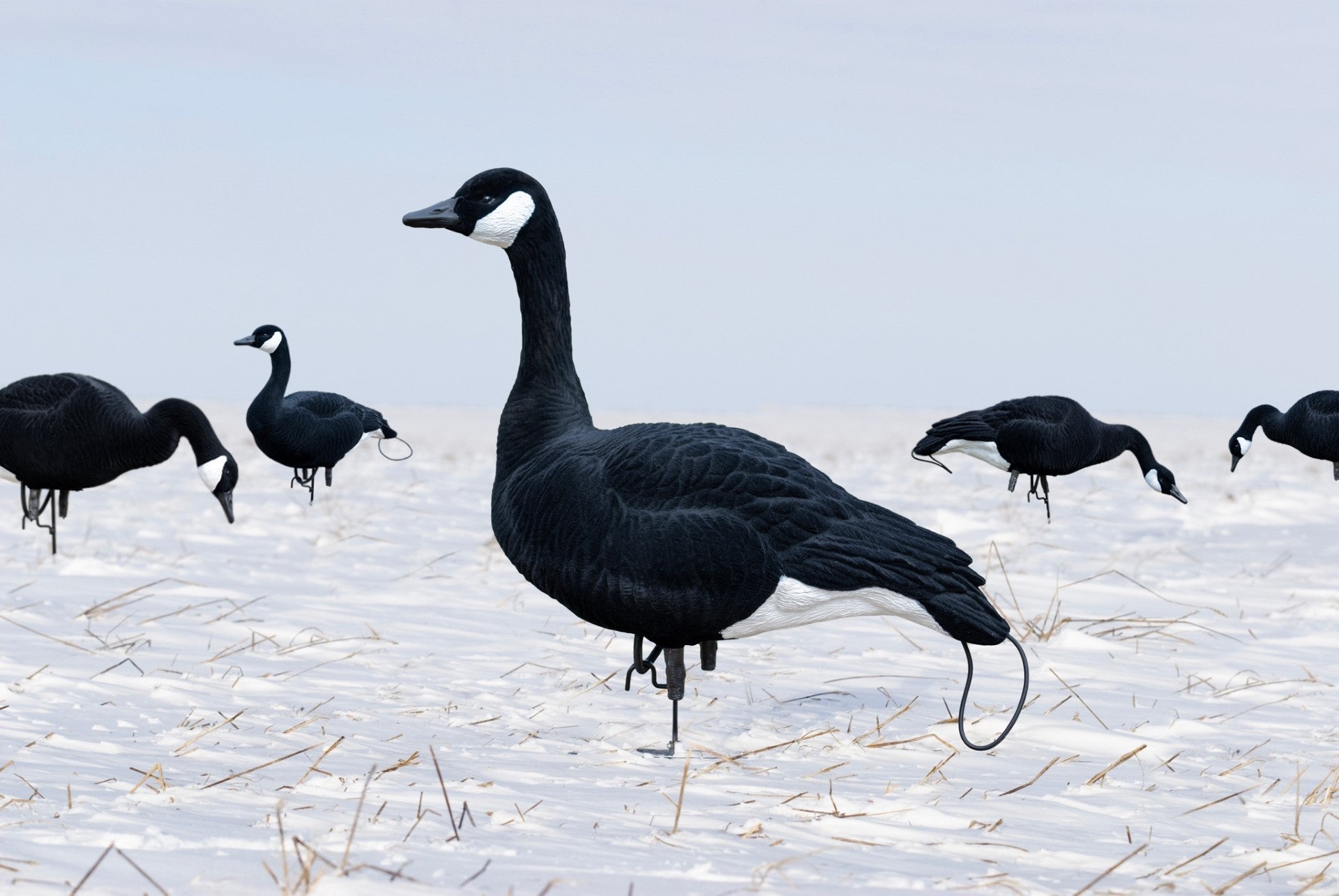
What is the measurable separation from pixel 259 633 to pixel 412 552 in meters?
3.16

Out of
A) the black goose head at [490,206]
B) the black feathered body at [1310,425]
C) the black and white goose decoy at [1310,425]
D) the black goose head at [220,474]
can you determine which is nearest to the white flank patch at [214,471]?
the black goose head at [220,474]

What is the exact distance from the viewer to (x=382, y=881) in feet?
9.34

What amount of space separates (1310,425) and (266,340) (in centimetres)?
834

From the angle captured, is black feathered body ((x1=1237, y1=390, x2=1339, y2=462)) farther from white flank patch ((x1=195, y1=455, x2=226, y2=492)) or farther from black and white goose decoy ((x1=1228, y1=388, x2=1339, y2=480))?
white flank patch ((x1=195, y1=455, x2=226, y2=492))

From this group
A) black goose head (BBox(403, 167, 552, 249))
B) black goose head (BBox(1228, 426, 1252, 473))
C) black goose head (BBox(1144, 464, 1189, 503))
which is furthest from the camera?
black goose head (BBox(1228, 426, 1252, 473))

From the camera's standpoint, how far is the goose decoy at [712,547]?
166 inches

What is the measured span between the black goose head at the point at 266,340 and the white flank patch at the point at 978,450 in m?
4.94

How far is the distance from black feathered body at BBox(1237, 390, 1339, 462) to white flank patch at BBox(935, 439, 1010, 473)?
3.26 m

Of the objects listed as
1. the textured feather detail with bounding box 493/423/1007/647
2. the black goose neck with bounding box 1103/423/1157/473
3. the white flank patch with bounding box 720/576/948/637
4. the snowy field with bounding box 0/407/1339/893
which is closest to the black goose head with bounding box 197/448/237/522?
the snowy field with bounding box 0/407/1339/893

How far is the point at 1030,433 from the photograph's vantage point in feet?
27.1

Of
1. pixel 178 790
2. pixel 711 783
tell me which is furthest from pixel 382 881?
pixel 711 783

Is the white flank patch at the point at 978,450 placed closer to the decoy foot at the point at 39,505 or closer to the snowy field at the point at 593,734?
the snowy field at the point at 593,734

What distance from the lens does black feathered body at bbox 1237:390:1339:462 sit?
10.1 metres

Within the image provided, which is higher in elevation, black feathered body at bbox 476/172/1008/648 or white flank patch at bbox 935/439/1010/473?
black feathered body at bbox 476/172/1008/648
